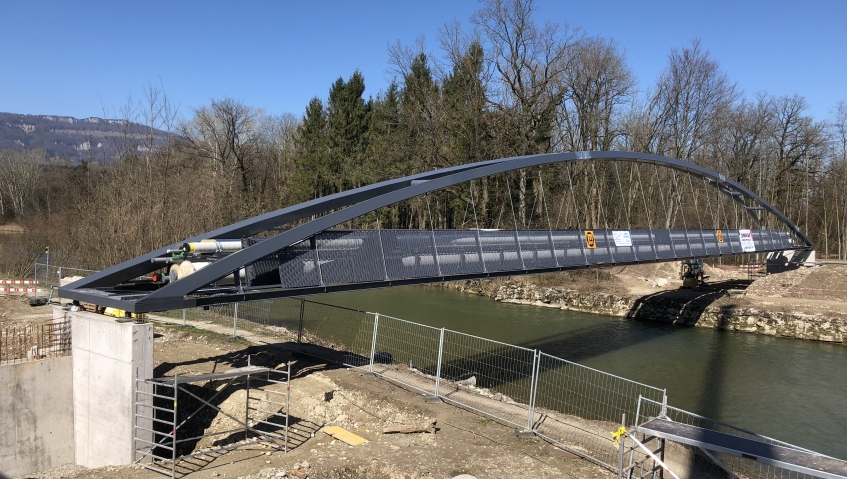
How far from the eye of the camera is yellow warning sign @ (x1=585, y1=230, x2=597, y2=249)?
17969 mm

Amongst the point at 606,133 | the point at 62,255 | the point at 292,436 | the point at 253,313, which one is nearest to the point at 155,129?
the point at 62,255

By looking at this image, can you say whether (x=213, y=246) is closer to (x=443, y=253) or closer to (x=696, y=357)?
(x=443, y=253)

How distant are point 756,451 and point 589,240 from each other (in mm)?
12214

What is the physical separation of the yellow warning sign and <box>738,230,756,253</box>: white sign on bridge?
14622 millimetres

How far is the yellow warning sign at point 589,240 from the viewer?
59.0ft

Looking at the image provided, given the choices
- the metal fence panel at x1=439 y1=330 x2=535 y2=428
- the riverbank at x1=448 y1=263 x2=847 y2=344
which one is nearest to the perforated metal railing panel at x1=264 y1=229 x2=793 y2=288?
the metal fence panel at x1=439 y1=330 x2=535 y2=428

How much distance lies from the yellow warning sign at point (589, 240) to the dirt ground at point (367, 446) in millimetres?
8892

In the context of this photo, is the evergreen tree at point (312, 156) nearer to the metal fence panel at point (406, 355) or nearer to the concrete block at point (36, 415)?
the metal fence panel at point (406, 355)

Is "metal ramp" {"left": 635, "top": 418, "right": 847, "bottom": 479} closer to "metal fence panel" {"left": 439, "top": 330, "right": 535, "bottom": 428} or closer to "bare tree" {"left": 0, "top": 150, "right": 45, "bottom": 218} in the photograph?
"metal fence panel" {"left": 439, "top": 330, "right": 535, "bottom": 428}

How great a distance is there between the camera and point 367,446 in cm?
890

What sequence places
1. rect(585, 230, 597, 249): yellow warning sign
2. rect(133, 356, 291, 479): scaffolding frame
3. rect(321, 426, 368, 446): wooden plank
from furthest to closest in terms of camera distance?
rect(585, 230, 597, 249): yellow warning sign < rect(321, 426, 368, 446): wooden plank < rect(133, 356, 291, 479): scaffolding frame

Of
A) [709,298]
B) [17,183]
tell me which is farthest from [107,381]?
[17,183]

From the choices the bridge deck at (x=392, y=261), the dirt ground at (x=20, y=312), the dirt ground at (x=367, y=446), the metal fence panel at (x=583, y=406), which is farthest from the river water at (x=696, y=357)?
the dirt ground at (x=20, y=312)

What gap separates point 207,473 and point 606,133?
37341mm
